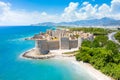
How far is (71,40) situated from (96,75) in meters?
22.2

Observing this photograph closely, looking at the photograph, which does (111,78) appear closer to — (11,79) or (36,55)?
(11,79)

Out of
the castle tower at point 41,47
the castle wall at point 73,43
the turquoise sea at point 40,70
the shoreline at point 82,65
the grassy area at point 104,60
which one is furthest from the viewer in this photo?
the castle wall at point 73,43

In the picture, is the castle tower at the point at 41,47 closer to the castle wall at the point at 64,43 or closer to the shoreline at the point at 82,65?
the shoreline at the point at 82,65

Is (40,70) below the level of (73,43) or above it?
below

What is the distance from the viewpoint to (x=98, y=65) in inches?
1233

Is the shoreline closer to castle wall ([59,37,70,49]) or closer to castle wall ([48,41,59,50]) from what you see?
castle wall ([48,41,59,50])

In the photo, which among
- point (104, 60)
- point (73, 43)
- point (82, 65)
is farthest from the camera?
point (73, 43)

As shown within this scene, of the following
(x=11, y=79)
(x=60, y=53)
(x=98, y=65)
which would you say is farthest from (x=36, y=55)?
(x=98, y=65)

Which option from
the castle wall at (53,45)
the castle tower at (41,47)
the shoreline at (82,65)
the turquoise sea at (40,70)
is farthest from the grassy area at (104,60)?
the castle wall at (53,45)

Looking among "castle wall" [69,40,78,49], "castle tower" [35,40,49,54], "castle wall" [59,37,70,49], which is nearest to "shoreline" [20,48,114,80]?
"castle wall" [59,37,70,49]

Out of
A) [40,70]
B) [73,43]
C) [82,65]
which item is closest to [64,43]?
Result: [73,43]

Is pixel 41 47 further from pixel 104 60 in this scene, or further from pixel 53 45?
pixel 104 60

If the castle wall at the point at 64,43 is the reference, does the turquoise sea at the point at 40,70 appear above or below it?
below

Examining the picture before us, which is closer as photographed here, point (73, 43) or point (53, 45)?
point (53, 45)
